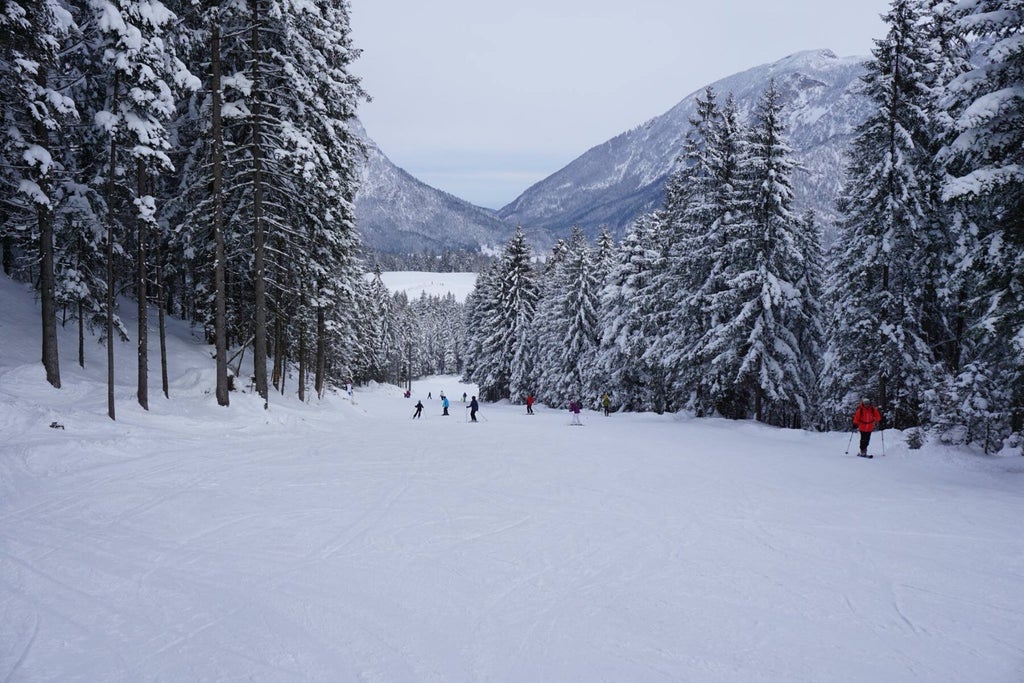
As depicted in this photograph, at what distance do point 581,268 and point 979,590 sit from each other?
125 ft

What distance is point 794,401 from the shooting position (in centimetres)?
2409

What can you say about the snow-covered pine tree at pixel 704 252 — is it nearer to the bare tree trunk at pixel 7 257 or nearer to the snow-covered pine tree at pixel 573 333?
the snow-covered pine tree at pixel 573 333

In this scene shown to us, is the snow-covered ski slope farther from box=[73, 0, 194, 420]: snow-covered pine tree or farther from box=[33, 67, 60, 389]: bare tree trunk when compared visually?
box=[73, 0, 194, 420]: snow-covered pine tree

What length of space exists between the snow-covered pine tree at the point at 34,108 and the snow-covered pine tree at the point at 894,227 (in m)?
25.1

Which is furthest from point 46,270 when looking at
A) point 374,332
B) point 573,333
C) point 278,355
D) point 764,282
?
point 374,332

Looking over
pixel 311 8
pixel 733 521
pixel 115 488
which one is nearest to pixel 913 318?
pixel 733 521

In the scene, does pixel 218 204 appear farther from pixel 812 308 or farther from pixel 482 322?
pixel 482 322

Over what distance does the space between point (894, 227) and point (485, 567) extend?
2086cm

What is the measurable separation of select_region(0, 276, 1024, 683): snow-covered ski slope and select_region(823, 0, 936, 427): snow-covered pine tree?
8335 millimetres

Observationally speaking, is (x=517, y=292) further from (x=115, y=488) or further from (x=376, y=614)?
(x=376, y=614)

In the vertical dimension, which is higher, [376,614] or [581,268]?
[581,268]

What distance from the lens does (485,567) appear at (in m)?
6.04

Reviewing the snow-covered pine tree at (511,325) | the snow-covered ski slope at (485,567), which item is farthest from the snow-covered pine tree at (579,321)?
the snow-covered ski slope at (485,567)

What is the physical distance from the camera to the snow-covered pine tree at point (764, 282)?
22812mm
